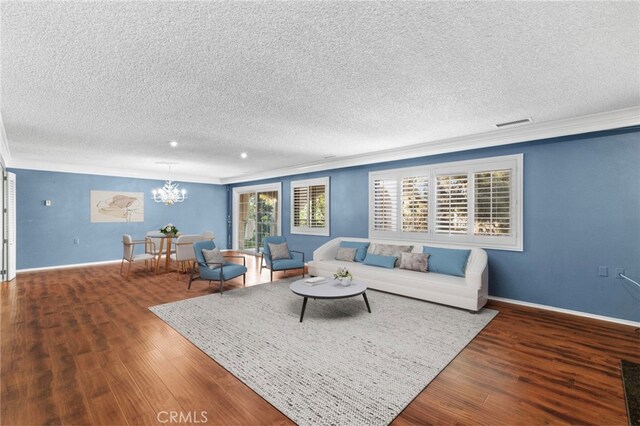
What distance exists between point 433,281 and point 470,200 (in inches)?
62.7

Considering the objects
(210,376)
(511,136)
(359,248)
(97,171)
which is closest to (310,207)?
(359,248)

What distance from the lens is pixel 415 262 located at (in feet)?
16.2

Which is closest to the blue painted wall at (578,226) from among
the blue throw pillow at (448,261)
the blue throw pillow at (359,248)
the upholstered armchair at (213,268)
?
the blue throw pillow at (448,261)

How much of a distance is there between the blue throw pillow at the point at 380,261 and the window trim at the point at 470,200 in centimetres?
69

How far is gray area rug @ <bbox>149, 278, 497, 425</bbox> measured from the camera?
7.11ft

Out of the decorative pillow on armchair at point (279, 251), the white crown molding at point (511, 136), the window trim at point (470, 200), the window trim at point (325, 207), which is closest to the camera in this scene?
the white crown molding at point (511, 136)

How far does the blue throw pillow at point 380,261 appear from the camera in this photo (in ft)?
17.1

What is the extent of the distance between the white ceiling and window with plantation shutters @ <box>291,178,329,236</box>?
2.79 meters

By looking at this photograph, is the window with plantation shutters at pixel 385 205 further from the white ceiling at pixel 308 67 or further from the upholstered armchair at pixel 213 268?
the upholstered armchair at pixel 213 268

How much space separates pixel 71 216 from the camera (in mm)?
7246

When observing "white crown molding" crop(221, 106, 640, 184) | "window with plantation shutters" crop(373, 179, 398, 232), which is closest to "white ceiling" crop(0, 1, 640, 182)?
"white crown molding" crop(221, 106, 640, 184)

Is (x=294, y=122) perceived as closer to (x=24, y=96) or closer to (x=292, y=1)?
(x=292, y=1)

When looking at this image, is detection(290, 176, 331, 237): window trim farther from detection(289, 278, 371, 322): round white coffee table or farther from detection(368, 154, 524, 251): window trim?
detection(289, 278, 371, 322): round white coffee table

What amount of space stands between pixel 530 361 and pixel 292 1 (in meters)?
3.58
